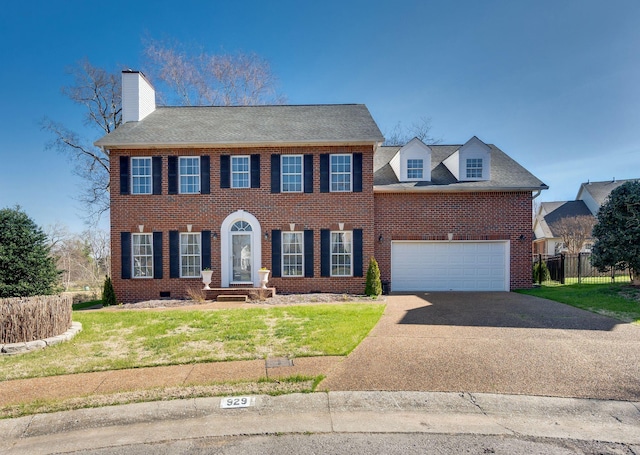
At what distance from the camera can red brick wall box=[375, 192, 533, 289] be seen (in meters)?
13.6

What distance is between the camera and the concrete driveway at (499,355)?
484 cm

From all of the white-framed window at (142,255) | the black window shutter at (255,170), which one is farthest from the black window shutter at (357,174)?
the white-framed window at (142,255)

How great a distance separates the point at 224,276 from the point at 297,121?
7069 millimetres

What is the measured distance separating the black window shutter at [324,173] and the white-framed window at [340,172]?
174 mm

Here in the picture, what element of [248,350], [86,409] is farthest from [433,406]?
[86,409]

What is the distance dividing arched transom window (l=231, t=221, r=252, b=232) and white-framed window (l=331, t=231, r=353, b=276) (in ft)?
10.9

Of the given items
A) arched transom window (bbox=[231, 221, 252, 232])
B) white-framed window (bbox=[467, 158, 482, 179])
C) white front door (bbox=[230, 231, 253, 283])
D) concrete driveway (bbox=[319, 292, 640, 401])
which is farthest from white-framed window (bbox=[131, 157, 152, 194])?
white-framed window (bbox=[467, 158, 482, 179])

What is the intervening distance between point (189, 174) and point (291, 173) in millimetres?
3994

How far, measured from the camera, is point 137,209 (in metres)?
13.1

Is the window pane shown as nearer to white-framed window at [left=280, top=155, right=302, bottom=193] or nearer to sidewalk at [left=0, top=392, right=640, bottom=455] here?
white-framed window at [left=280, top=155, right=302, bottom=193]

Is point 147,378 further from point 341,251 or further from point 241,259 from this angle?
point 341,251

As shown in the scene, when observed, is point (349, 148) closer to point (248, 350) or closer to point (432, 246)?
point (432, 246)

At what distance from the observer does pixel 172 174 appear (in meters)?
13.2

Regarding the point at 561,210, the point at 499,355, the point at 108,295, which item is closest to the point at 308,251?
the point at 108,295
